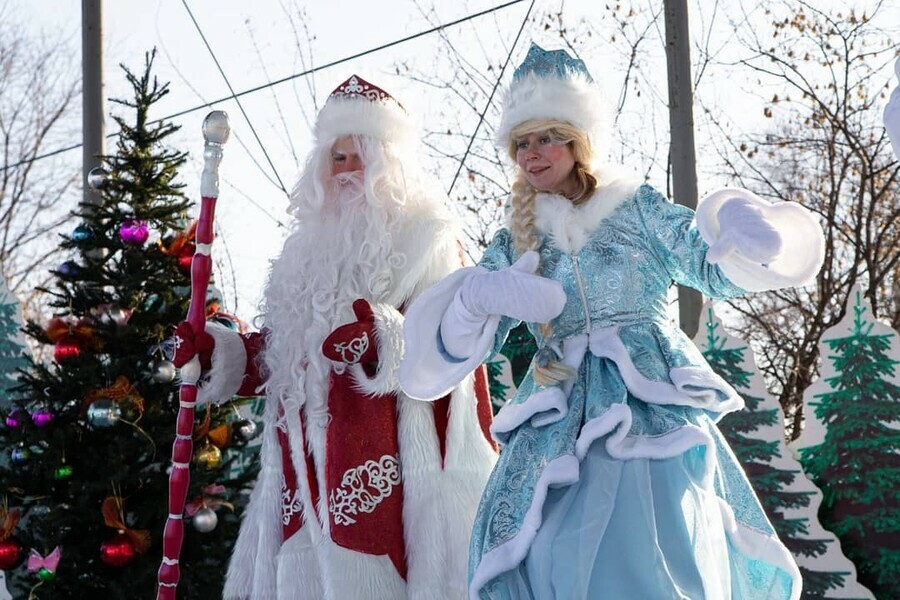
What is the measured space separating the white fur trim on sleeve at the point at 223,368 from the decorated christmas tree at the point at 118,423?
0.78 m

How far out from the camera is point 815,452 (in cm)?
557

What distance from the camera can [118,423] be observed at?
542cm

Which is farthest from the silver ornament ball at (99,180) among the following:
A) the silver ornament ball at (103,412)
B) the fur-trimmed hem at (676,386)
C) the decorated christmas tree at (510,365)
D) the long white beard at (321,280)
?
the fur-trimmed hem at (676,386)

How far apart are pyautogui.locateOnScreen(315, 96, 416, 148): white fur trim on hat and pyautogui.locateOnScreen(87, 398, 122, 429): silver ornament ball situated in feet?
4.77

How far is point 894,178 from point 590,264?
651 cm

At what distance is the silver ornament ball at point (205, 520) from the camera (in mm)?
5223

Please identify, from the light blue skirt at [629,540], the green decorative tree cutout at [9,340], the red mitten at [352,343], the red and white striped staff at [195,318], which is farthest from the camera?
the green decorative tree cutout at [9,340]

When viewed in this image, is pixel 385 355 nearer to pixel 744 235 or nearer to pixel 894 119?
pixel 744 235

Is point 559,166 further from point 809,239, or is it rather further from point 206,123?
point 206,123

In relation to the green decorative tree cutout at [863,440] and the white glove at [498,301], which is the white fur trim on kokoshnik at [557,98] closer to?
the white glove at [498,301]

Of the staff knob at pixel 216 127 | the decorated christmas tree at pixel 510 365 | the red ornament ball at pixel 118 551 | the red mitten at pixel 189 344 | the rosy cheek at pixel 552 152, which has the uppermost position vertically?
the staff knob at pixel 216 127

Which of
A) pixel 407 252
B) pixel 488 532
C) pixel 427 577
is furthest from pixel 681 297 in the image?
pixel 488 532

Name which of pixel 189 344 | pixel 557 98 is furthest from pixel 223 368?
pixel 557 98

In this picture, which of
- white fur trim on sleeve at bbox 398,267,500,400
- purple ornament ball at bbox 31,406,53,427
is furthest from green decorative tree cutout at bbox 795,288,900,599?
purple ornament ball at bbox 31,406,53,427
